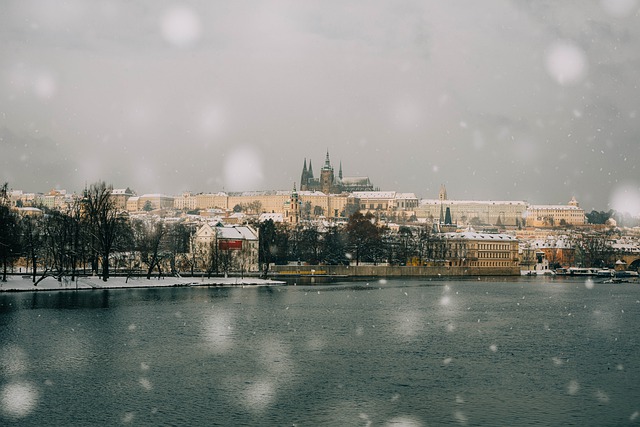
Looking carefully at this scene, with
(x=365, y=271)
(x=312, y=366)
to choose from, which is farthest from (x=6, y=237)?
(x=365, y=271)

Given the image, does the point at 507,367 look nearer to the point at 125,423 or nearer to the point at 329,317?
the point at 125,423

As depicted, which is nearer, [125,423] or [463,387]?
[125,423]

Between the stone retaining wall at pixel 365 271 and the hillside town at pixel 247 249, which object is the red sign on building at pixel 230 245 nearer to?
the hillside town at pixel 247 249

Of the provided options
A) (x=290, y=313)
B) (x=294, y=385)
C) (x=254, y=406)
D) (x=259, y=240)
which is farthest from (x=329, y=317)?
(x=259, y=240)

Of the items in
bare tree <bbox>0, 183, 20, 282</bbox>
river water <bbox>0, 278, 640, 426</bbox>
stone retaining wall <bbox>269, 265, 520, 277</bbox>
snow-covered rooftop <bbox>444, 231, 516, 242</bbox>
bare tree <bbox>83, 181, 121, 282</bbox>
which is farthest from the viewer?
snow-covered rooftop <bbox>444, 231, 516, 242</bbox>

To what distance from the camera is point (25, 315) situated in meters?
39.7

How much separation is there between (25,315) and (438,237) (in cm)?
10286

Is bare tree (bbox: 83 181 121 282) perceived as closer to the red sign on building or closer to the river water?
the river water

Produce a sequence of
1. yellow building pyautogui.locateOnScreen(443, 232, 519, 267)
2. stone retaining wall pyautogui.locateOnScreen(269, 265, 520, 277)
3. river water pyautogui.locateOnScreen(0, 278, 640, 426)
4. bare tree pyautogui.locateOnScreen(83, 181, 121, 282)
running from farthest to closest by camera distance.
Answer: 1. yellow building pyautogui.locateOnScreen(443, 232, 519, 267)
2. stone retaining wall pyautogui.locateOnScreen(269, 265, 520, 277)
3. bare tree pyautogui.locateOnScreen(83, 181, 121, 282)
4. river water pyautogui.locateOnScreen(0, 278, 640, 426)

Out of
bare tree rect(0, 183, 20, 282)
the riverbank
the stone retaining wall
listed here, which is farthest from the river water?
the stone retaining wall

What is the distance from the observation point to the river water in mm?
20094

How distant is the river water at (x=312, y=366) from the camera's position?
65.9 feet

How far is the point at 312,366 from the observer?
26266 millimetres

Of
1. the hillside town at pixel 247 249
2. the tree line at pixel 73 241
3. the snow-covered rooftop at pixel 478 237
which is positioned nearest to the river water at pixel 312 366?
the tree line at pixel 73 241
